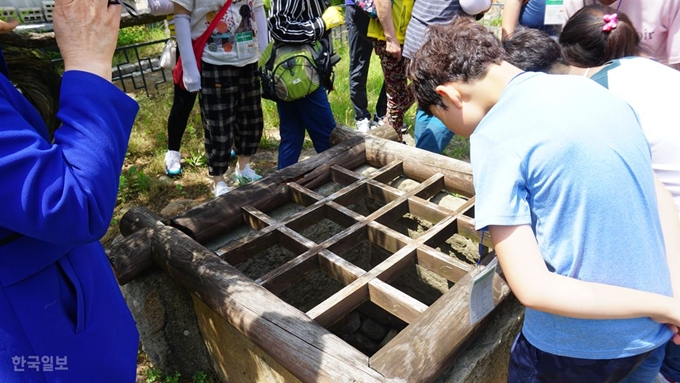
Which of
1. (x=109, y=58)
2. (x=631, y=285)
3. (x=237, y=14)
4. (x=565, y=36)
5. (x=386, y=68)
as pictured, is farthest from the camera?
(x=386, y=68)

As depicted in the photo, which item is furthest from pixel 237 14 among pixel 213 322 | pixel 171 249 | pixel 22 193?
pixel 22 193

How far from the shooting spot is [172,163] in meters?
3.83

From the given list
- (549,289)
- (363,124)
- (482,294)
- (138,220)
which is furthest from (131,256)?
(363,124)

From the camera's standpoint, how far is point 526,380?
1418 millimetres

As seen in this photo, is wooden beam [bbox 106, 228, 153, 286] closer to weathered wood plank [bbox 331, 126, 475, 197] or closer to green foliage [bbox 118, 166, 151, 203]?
weathered wood plank [bbox 331, 126, 475, 197]

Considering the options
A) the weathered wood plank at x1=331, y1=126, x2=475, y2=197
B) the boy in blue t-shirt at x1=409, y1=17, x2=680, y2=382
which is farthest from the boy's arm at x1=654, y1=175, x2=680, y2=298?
the weathered wood plank at x1=331, y1=126, x2=475, y2=197

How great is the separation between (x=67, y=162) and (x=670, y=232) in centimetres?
145

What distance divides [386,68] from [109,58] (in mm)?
2915

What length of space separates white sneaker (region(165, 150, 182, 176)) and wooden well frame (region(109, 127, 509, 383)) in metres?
1.55

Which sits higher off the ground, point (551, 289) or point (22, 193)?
point (22, 193)

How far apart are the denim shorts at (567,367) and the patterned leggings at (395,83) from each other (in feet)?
8.01

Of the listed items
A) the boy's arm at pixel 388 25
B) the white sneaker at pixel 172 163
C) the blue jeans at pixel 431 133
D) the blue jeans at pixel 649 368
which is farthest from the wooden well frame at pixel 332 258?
the white sneaker at pixel 172 163

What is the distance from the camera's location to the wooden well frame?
1.50 metres

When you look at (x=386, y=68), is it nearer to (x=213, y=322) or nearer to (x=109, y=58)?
(x=213, y=322)
